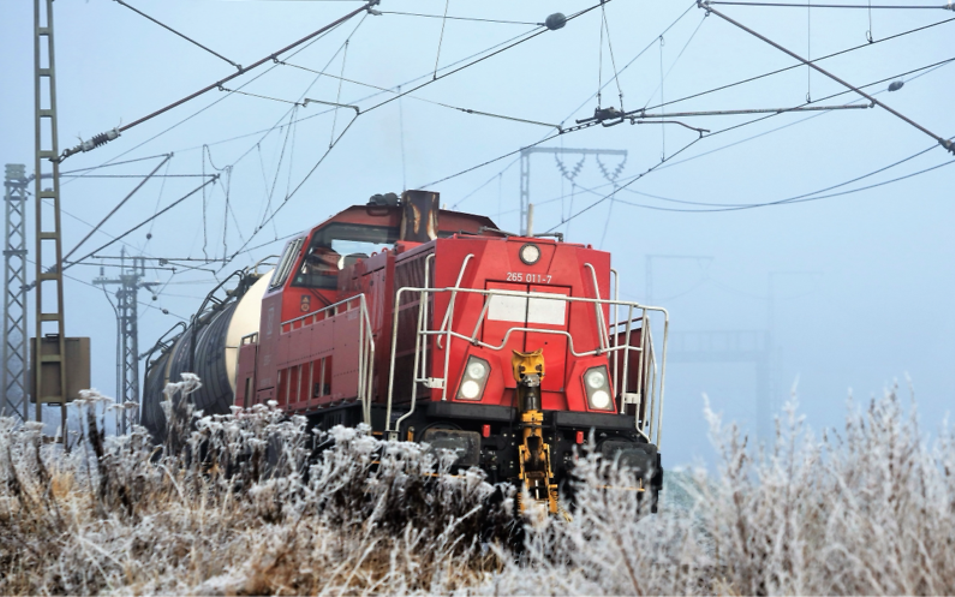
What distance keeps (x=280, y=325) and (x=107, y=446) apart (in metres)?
4.69

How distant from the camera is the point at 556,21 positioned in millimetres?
12422

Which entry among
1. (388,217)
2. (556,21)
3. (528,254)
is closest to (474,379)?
(528,254)

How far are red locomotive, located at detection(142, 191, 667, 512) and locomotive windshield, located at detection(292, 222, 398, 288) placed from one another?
17 mm

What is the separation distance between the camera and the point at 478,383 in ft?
29.5

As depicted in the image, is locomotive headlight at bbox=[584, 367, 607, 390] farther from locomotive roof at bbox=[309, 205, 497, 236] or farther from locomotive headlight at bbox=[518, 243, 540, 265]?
locomotive roof at bbox=[309, 205, 497, 236]

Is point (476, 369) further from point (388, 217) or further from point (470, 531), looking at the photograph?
point (388, 217)

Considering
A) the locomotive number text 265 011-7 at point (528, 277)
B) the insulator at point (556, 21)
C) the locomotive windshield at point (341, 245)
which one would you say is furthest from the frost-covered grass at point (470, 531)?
the insulator at point (556, 21)

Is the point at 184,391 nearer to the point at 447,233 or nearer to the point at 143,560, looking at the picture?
the point at 143,560

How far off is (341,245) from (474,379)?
316cm

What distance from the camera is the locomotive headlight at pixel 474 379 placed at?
8914 mm

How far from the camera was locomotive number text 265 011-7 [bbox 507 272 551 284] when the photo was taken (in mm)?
9477

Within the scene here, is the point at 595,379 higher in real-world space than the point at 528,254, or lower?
lower

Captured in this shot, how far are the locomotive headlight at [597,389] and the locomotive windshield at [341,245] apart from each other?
309cm

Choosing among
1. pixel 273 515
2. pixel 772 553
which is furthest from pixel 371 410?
pixel 772 553
